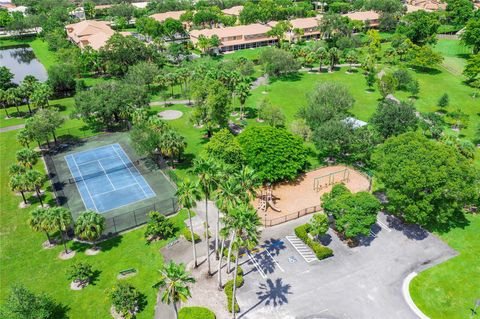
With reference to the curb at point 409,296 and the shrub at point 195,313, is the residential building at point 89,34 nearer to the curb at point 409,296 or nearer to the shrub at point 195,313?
the shrub at point 195,313

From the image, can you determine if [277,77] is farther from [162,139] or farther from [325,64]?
[162,139]

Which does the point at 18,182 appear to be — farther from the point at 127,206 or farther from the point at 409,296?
the point at 409,296

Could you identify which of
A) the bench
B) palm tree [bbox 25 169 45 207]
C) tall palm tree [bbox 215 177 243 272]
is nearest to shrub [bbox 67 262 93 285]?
the bench

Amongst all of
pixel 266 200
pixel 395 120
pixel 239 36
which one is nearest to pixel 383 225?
pixel 266 200

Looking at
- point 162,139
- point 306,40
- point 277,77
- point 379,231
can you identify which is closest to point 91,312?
point 162,139

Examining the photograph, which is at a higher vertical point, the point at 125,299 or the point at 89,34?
the point at 89,34

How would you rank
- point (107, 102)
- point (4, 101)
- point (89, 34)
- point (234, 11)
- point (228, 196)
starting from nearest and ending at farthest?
point (228, 196), point (107, 102), point (4, 101), point (89, 34), point (234, 11)

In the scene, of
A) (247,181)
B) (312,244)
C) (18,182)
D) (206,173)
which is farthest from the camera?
(18,182)

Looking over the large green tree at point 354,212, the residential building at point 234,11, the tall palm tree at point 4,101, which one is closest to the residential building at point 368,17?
the residential building at point 234,11
